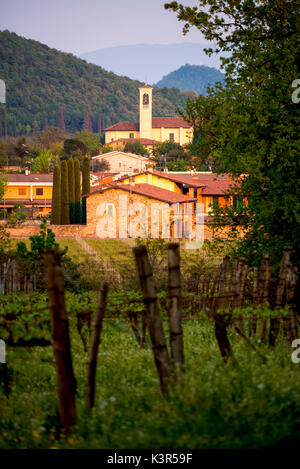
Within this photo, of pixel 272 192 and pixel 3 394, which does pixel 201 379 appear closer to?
pixel 3 394

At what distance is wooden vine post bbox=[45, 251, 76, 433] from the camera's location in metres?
4.99

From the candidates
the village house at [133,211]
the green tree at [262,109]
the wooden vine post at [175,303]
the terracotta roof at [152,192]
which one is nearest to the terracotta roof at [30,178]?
the village house at [133,211]

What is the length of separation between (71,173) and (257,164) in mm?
46028

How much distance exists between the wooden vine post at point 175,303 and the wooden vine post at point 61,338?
1.10m

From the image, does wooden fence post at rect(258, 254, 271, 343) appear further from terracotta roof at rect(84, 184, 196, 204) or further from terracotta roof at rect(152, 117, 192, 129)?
terracotta roof at rect(152, 117, 192, 129)

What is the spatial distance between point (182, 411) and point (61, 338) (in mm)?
1303

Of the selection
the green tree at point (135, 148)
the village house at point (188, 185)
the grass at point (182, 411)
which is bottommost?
the grass at point (182, 411)

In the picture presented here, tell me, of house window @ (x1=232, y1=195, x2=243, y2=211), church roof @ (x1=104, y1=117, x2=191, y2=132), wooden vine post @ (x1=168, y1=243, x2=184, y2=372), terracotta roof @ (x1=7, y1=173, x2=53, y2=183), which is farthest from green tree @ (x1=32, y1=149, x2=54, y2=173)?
wooden vine post @ (x1=168, y1=243, x2=184, y2=372)

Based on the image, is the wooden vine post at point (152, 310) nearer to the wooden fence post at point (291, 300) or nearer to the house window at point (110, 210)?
the wooden fence post at point (291, 300)

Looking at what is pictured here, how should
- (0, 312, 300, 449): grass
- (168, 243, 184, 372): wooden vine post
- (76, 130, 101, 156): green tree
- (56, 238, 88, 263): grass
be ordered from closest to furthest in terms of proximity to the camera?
(0, 312, 300, 449): grass
(168, 243, 184, 372): wooden vine post
(56, 238, 88, 263): grass
(76, 130, 101, 156): green tree

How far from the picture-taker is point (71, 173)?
57.0 meters

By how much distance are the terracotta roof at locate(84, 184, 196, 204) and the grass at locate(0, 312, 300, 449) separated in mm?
39976

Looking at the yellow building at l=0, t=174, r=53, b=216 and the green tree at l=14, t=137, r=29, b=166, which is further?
the green tree at l=14, t=137, r=29, b=166

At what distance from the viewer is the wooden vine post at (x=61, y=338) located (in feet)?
16.4
